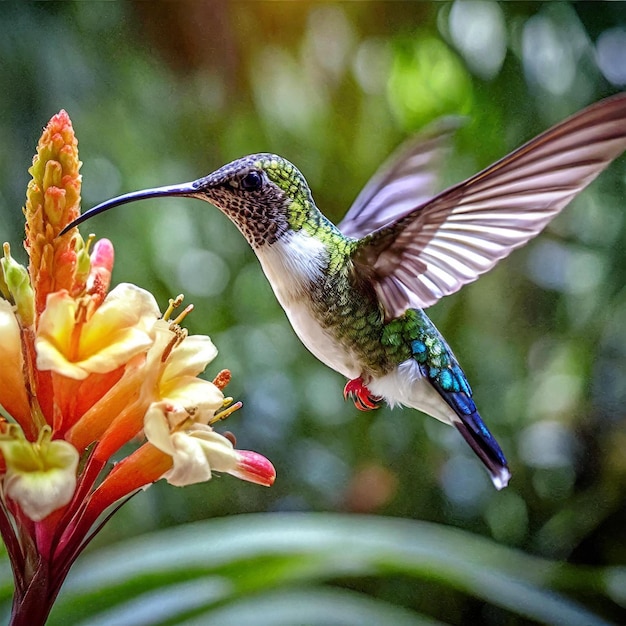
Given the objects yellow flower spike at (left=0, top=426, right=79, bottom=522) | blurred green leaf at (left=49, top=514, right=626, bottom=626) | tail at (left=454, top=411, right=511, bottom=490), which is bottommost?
blurred green leaf at (left=49, top=514, right=626, bottom=626)

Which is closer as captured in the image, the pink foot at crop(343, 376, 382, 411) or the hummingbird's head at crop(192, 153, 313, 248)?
the hummingbird's head at crop(192, 153, 313, 248)

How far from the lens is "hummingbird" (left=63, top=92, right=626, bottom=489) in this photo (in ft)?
1.51

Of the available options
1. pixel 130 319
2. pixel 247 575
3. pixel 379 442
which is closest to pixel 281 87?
pixel 379 442

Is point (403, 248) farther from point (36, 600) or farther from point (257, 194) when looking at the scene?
point (36, 600)

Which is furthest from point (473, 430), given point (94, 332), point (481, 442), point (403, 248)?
point (94, 332)

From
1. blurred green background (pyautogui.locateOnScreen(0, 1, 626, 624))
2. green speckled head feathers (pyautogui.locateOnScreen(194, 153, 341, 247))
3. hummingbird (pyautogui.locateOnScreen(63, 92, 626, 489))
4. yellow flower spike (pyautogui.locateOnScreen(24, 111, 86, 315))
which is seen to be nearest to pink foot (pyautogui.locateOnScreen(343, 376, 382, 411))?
hummingbird (pyautogui.locateOnScreen(63, 92, 626, 489))

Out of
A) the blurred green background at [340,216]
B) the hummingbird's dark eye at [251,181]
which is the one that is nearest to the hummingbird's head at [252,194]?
the hummingbird's dark eye at [251,181]

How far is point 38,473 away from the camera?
417 millimetres

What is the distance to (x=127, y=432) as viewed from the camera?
1.61ft

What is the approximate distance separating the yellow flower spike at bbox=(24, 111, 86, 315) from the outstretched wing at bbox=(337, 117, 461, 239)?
325 mm

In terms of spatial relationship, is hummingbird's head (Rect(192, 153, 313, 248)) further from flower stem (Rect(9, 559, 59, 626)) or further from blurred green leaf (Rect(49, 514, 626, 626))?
blurred green leaf (Rect(49, 514, 626, 626))

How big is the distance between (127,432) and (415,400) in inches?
9.8

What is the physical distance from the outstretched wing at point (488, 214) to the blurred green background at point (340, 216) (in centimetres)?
72

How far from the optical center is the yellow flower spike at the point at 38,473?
0.40m
